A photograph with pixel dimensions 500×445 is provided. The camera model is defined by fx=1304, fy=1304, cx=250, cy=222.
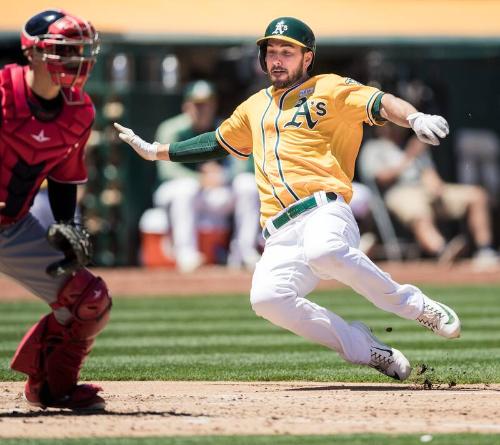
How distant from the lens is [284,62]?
23.3 feet

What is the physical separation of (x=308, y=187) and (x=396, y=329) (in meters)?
3.99

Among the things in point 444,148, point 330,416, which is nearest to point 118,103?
Answer: point 444,148

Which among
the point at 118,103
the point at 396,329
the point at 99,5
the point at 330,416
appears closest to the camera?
the point at 330,416

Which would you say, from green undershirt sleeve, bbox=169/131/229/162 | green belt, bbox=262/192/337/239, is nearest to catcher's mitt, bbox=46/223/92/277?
green belt, bbox=262/192/337/239

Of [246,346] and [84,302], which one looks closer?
[84,302]

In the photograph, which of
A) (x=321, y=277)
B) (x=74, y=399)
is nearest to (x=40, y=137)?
(x=74, y=399)

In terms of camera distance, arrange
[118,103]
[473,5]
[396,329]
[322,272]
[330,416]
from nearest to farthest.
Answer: [330,416] → [322,272] → [396,329] → [118,103] → [473,5]

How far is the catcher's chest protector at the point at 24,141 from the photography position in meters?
5.87

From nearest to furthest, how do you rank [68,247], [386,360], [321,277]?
1. [68,247]
2. [321,277]
3. [386,360]

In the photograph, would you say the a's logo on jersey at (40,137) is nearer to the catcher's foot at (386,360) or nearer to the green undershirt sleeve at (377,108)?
the green undershirt sleeve at (377,108)

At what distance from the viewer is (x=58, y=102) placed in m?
6.05

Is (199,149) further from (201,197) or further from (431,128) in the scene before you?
(201,197)

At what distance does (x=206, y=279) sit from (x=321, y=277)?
8.18 metres

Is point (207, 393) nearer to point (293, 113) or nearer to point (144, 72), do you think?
point (293, 113)
